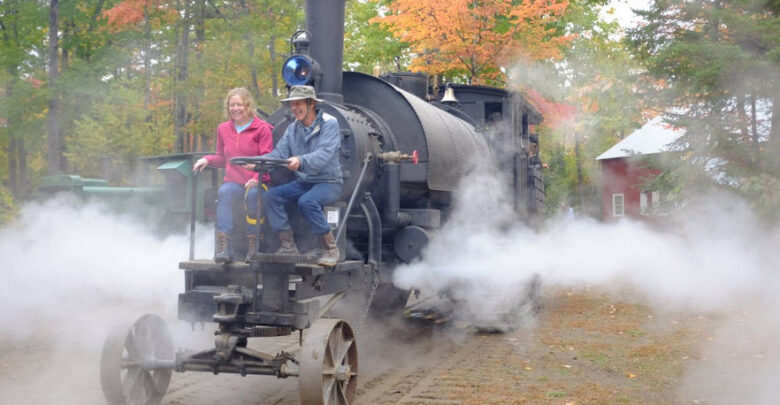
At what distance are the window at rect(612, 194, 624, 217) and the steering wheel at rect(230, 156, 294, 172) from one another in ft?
110

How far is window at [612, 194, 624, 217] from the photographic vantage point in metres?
37.1

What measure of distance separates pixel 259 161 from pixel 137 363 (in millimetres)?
1747

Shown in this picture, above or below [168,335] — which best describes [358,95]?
above

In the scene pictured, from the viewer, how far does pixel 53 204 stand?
1484 cm

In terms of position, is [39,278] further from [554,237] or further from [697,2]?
[697,2]

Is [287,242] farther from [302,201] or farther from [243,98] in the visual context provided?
[243,98]

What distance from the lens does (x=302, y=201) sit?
5734mm

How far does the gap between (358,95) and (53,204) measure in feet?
31.2

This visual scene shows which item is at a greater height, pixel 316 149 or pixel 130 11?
pixel 130 11

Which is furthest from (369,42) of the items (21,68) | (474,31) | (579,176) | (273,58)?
(579,176)

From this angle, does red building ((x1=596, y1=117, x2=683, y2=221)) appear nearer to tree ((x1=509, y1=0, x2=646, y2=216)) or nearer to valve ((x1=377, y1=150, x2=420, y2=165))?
tree ((x1=509, y1=0, x2=646, y2=216))

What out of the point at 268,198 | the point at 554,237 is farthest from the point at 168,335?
the point at 554,237

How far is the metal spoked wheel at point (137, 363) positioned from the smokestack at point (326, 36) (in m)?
2.60

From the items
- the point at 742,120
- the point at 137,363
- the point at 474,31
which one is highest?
the point at 474,31
